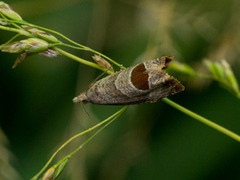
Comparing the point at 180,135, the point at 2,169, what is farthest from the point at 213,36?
the point at 2,169

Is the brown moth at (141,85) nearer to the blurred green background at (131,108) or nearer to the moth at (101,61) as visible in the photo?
the moth at (101,61)

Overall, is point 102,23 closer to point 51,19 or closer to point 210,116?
point 51,19

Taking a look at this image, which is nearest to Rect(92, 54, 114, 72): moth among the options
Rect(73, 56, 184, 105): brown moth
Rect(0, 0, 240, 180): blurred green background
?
Rect(73, 56, 184, 105): brown moth

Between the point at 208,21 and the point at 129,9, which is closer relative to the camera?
the point at 208,21

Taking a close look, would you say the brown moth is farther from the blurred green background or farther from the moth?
the blurred green background

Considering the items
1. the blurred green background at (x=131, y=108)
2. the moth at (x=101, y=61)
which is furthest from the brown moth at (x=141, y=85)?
the blurred green background at (x=131, y=108)

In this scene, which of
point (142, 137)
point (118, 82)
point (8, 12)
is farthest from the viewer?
point (142, 137)
